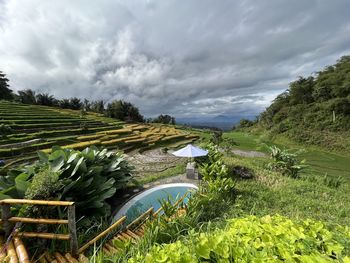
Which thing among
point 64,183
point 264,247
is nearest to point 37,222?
point 64,183

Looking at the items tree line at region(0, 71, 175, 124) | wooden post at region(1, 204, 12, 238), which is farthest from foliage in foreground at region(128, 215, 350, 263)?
tree line at region(0, 71, 175, 124)

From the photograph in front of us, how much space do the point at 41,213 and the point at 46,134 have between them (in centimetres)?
1906

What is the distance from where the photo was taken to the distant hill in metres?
24.6

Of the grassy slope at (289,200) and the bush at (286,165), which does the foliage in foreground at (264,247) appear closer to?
the grassy slope at (289,200)

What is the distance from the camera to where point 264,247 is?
1.55 meters

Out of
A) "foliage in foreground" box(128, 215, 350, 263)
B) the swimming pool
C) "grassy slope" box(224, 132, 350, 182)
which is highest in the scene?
"foliage in foreground" box(128, 215, 350, 263)

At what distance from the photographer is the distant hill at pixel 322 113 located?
24.6 metres

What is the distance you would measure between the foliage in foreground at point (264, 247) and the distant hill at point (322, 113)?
2665 cm

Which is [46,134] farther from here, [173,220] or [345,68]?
[345,68]

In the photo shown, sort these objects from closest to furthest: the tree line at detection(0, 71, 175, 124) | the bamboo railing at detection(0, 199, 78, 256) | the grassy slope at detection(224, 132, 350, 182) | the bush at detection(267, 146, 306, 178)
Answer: the bamboo railing at detection(0, 199, 78, 256), the bush at detection(267, 146, 306, 178), the grassy slope at detection(224, 132, 350, 182), the tree line at detection(0, 71, 175, 124)

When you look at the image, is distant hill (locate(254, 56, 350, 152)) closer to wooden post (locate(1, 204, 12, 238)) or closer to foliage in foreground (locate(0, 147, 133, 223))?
foliage in foreground (locate(0, 147, 133, 223))

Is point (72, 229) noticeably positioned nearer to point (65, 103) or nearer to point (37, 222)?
point (37, 222)

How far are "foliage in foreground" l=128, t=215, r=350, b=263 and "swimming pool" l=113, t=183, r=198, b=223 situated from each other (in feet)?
9.09

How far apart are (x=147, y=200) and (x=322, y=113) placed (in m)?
32.6
